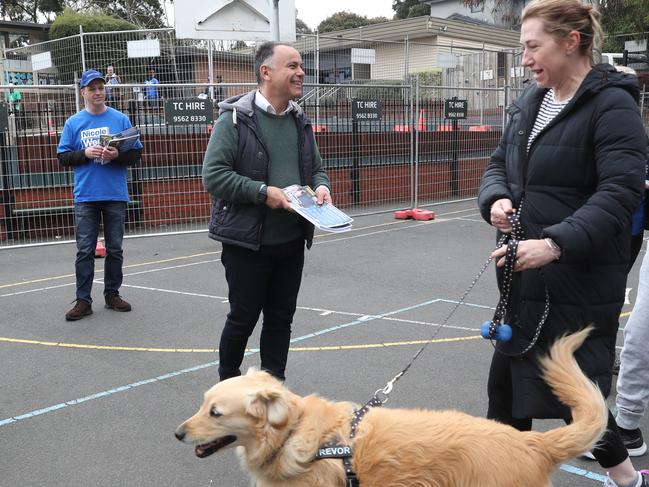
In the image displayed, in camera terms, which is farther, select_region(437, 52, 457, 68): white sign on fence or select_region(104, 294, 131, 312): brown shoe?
select_region(437, 52, 457, 68): white sign on fence

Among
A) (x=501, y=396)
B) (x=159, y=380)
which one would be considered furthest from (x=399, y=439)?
(x=159, y=380)

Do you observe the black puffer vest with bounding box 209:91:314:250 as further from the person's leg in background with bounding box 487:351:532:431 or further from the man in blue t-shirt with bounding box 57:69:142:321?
the man in blue t-shirt with bounding box 57:69:142:321

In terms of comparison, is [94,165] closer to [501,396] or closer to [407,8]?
[501,396]

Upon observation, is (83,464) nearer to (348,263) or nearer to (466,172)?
(348,263)

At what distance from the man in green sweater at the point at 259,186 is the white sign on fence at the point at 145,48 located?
10438 mm

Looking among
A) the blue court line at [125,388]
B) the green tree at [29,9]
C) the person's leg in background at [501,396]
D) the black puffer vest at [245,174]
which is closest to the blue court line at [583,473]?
the person's leg in background at [501,396]

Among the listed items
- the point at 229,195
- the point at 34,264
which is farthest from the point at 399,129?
the point at 229,195

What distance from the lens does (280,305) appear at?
4000 millimetres

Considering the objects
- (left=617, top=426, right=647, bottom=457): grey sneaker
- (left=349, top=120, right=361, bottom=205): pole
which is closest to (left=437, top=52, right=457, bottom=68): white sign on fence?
(left=349, top=120, right=361, bottom=205): pole

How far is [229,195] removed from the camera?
11.8ft

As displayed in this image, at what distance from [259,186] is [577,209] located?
1706 millimetres

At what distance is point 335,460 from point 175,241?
28.5 feet

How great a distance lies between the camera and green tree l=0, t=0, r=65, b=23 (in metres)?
48.2

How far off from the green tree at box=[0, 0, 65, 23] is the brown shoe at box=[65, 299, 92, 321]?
48412mm
